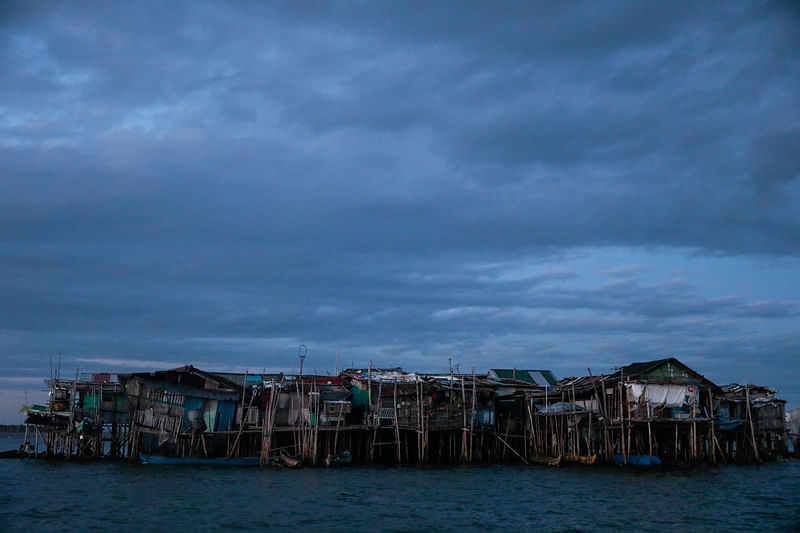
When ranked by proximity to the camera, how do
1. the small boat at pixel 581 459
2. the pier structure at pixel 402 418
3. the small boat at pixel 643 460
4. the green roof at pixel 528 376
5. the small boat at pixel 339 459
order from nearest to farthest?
the small boat at pixel 339 459 < the small boat at pixel 643 460 < the pier structure at pixel 402 418 < the small boat at pixel 581 459 < the green roof at pixel 528 376

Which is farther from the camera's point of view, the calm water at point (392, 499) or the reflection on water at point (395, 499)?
Result: the reflection on water at point (395, 499)

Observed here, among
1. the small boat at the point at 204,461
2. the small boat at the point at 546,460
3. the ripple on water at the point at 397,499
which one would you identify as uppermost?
the small boat at the point at 546,460

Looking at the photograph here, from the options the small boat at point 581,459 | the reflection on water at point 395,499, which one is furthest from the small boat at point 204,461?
A: the small boat at point 581,459

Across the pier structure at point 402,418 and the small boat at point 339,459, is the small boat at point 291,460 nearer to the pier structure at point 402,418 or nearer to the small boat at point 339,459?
the pier structure at point 402,418

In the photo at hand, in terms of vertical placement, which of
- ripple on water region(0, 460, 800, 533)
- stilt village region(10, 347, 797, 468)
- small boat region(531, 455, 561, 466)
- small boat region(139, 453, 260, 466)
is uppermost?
stilt village region(10, 347, 797, 468)

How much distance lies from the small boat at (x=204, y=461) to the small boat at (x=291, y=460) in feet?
5.17

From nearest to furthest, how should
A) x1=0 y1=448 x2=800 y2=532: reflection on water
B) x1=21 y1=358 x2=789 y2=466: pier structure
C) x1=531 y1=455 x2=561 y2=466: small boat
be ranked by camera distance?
x1=0 y1=448 x2=800 y2=532: reflection on water, x1=21 y1=358 x2=789 y2=466: pier structure, x1=531 y1=455 x2=561 y2=466: small boat

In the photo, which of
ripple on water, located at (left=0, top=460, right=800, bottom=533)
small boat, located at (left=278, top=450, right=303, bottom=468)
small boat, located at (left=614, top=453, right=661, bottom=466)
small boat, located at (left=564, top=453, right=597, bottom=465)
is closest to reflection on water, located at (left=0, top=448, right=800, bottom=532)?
ripple on water, located at (left=0, top=460, right=800, bottom=533)

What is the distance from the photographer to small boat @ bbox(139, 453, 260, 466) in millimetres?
41562

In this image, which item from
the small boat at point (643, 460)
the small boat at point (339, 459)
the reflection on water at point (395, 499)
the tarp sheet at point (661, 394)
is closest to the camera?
the reflection on water at point (395, 499)

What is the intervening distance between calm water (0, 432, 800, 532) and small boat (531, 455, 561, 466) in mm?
3126

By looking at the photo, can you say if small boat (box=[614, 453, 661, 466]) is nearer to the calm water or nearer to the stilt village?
the stilt village

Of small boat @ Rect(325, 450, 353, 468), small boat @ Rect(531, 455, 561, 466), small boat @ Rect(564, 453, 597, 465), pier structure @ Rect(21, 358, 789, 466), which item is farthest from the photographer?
small boat @ Rect(531, 455, 561, 466)

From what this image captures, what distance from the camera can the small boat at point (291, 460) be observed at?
4059 cm
